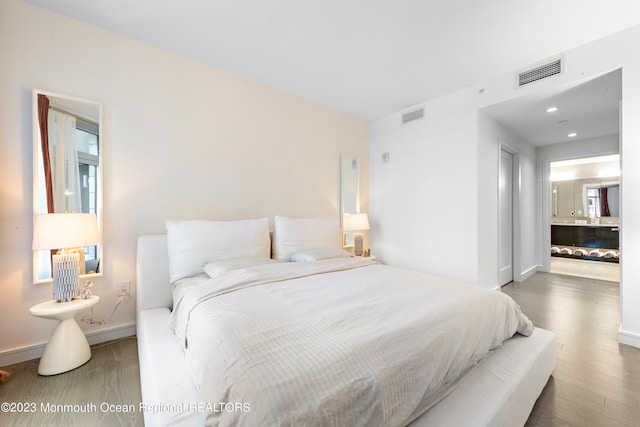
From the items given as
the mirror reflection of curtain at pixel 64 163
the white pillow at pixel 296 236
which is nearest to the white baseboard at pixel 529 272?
the white pillow at pixel 296 236

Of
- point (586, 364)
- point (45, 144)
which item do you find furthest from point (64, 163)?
point (586, 364)

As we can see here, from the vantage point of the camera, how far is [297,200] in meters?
3.50

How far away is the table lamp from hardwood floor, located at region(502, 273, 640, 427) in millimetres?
3003

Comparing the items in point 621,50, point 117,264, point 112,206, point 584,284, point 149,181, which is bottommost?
point 584,284

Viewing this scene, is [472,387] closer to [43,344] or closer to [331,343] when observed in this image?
[331,343]

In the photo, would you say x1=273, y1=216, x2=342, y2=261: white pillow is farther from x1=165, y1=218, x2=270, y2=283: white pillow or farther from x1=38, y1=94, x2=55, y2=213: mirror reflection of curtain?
x1=38, y1=94, x2=55, y2=213: mirror reflection of curtain

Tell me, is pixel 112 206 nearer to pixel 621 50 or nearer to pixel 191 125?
pixel 191 125

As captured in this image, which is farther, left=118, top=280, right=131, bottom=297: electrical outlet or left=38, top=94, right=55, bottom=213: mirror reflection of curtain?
left=118, top=280, right=131, bottom=297: electrical outlet

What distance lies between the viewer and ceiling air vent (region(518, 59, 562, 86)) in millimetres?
2604

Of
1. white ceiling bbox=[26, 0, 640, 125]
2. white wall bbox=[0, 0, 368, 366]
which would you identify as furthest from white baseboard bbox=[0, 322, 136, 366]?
white ceiling bbox=[26, 0, 640, 125]

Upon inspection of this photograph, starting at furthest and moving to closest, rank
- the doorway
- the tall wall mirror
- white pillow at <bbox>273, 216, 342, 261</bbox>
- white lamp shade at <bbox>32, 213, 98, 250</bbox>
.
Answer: the doorway < white pillow at <bbox>273, 216, 342, 261</bbox> < the tall wall mirror < white lamp shade at <bbox>32, 213, 98, 250</bbox>

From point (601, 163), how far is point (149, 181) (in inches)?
350

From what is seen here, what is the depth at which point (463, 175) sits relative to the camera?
130 inches

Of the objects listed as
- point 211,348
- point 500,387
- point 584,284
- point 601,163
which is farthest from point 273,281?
point 601,163
